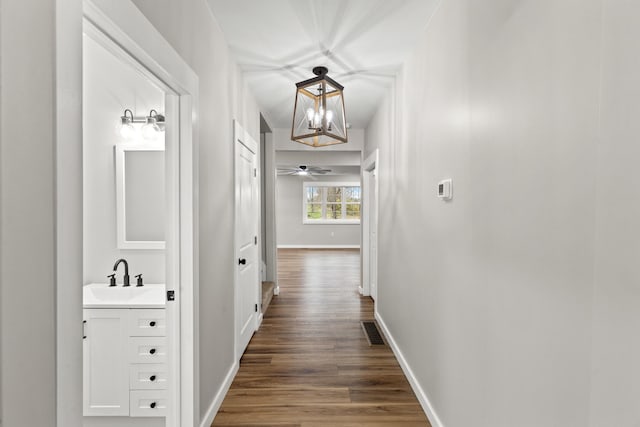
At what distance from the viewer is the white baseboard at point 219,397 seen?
1969 mm

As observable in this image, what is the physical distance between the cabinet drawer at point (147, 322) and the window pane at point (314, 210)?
8.72m

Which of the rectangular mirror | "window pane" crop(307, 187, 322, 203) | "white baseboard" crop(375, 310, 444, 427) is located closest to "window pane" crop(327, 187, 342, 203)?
"window pane" crop(307, 187, 322, 203)

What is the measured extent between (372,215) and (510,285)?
3.51 m

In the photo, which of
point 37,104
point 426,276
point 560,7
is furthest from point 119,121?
point 560,7

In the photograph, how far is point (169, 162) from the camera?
176 centimetres

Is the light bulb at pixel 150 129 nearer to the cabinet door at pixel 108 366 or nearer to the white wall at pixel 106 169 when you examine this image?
the white wall at pixel 106 169

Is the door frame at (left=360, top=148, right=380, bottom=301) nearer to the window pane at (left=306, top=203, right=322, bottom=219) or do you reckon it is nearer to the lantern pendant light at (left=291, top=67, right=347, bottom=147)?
the lantern pendant light at (left=291, top=67, right=347, bottom=147)

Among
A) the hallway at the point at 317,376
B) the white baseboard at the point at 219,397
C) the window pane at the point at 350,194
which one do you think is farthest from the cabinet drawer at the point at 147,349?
the window pane at the point at 350,194

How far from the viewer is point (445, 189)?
5.98 ft

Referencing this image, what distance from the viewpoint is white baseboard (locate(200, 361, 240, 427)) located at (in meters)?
1.97

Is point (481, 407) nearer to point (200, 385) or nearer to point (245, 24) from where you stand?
point (200, 385)

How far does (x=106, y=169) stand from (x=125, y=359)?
1291 millimetres

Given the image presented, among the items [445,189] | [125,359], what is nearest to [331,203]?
[445,189]

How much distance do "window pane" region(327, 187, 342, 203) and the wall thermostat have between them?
872 cm
